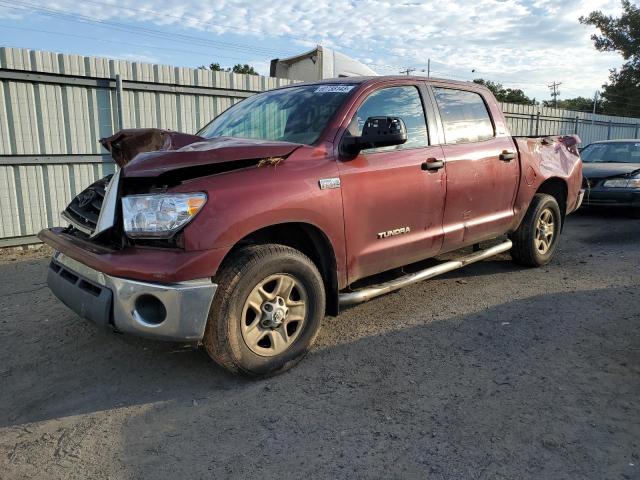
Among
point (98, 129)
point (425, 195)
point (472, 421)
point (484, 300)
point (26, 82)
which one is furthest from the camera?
point (98, 129)

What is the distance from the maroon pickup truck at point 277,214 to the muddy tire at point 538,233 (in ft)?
2.69

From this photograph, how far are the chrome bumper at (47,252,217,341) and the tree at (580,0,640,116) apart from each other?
4497 centimetres

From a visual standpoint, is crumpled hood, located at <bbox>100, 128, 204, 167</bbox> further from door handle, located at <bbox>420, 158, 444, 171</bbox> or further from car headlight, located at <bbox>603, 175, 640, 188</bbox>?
car headlight, located at <bbox>603, 175, 640, 188</bbox>

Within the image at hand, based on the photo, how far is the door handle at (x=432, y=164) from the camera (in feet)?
13.6

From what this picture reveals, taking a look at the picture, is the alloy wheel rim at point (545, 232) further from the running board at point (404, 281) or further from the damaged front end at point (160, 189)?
the damaged front end at point (160, 189)

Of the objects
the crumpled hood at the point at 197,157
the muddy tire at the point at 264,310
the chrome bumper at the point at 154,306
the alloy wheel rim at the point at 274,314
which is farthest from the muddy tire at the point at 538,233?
the chrome bumper at the point at 154,306

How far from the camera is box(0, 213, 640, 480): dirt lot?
8.11ft

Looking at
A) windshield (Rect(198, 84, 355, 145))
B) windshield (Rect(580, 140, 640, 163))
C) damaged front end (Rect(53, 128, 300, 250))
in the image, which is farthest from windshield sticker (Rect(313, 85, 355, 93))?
windshield (Rect(580, 140, 640, 163))

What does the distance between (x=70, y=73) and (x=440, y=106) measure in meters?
5.66

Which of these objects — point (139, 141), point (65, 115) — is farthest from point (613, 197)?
point (65, 115)

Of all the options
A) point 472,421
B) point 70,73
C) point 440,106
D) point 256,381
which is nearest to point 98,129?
point 70,73

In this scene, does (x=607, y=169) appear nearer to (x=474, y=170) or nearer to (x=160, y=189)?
(x=474, y=170)

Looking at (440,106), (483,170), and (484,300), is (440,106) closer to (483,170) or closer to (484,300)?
(483,170)

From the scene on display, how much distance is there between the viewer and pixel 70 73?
7461mm
